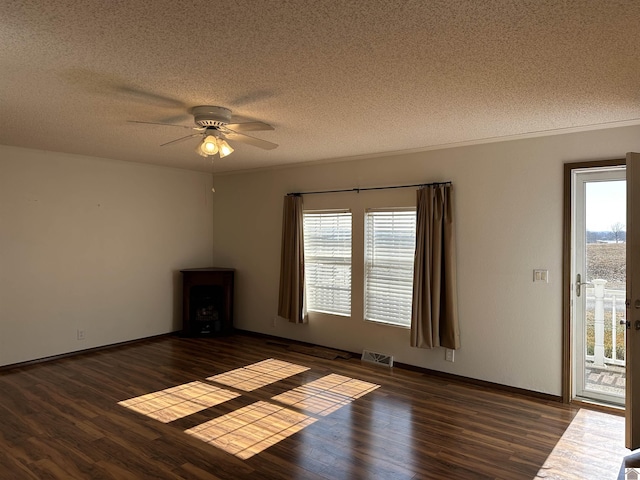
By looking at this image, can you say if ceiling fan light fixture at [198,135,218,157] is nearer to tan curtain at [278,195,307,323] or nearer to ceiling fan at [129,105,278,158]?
ceiling fan at [129,105,278,158]

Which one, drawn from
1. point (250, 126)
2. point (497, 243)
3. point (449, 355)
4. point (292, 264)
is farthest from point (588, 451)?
point (292, 264)

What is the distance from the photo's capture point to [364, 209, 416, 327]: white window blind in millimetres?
5070

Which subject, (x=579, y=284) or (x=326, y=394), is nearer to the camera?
(x=579, y=284)

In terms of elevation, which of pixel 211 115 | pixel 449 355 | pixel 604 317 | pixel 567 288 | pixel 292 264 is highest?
pixel 211 115

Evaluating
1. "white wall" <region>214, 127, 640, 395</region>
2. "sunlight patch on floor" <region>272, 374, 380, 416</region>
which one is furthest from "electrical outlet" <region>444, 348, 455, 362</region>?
"sunlight patch on floor" <region>272, 374, 380, 416</region>

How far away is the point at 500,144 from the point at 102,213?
482 centimetres

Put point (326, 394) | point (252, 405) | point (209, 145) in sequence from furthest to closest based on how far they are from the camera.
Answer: point (326, 394)
point (252, 405)
point (209, 145)

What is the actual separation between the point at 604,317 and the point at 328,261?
3.06 meters

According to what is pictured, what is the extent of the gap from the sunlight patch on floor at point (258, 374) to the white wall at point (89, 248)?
2.07 meters

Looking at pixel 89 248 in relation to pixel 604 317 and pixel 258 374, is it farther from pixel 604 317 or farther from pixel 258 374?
pixel 604 317

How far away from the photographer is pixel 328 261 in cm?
582

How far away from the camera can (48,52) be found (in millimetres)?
2355

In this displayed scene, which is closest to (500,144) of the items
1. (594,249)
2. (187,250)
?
(594,249)

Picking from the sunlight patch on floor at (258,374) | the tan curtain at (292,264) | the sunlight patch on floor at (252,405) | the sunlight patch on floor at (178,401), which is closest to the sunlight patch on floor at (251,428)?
the sunlight patch on floor at (252,405)
